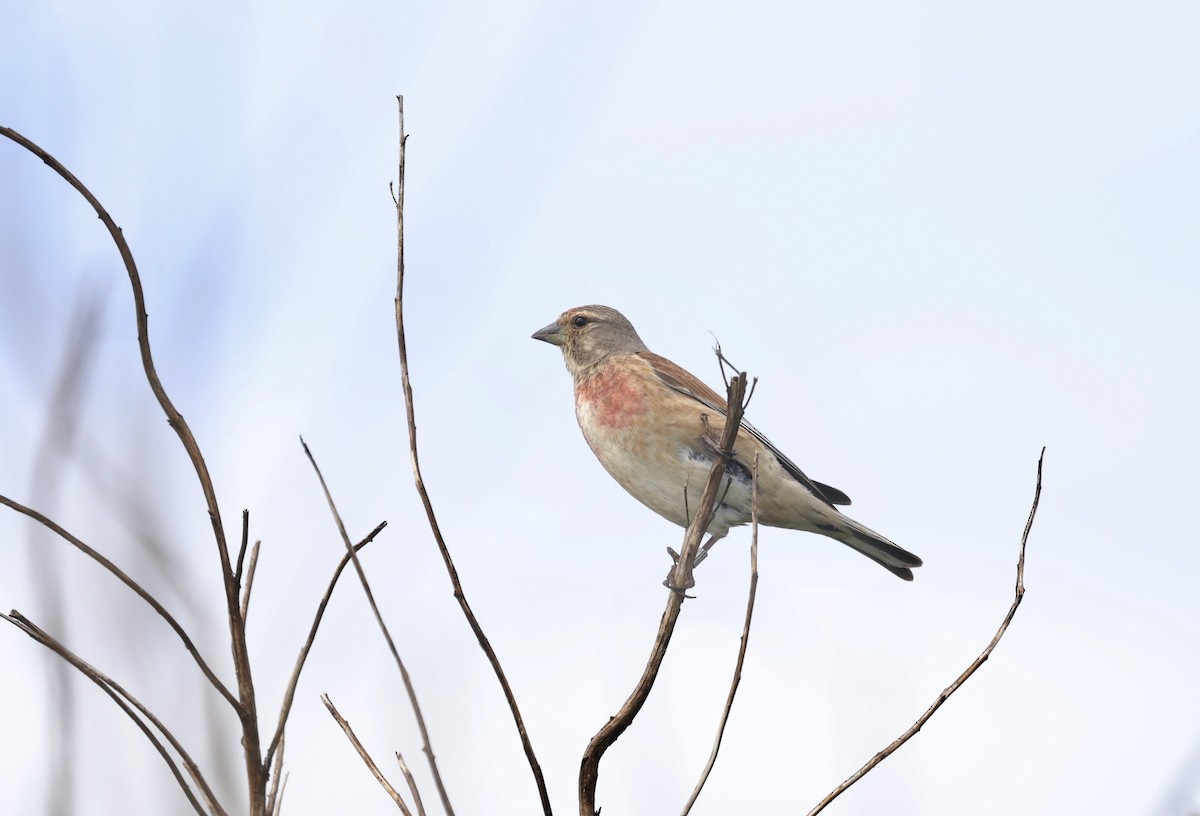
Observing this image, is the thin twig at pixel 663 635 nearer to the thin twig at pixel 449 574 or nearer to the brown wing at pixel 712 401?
the thin twig at pixel 449 574

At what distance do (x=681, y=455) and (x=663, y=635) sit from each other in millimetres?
2689

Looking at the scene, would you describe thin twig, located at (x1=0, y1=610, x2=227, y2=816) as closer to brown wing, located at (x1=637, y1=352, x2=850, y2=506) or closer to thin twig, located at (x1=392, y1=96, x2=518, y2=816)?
thin twig, located at (x1=392, y1=96, x2=518, y2=816)

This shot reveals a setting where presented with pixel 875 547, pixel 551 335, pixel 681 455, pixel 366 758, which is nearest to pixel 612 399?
pixel 681 455

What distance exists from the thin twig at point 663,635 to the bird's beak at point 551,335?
3.10 meters

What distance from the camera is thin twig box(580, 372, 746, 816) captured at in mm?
1919

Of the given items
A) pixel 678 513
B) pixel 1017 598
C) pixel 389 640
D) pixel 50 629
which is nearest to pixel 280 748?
pixel 389 640

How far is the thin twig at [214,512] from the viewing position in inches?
60.1

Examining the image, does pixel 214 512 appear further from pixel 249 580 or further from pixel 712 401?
pixel 712 401

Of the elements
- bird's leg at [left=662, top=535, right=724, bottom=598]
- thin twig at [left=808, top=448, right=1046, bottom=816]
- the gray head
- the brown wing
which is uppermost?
the gray head

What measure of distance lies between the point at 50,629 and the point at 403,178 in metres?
1.00

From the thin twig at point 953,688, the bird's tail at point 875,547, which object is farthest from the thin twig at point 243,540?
the bird's tail at point 875,547

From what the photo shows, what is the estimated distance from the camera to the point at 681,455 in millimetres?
4879

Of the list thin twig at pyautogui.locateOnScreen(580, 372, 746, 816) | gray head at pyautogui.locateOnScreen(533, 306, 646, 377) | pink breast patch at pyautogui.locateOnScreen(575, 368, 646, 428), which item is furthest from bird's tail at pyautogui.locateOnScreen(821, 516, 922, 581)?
thin twig at pyautogui.locateOnScreen(580, 372, 746, 816)

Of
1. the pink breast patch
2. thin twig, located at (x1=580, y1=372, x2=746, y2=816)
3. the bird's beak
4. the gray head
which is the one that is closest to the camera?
thin twig, located at (x1=580, y1=372, x2=746, y2=816)
